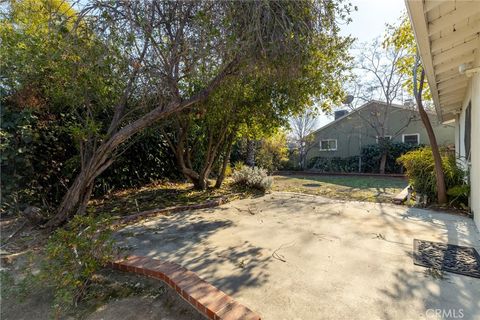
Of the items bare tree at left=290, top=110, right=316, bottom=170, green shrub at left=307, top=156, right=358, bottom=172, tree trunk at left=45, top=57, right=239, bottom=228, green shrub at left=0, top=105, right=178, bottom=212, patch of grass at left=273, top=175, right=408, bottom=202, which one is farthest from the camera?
bare tree at left=290, top=110, right=316, bottom=170

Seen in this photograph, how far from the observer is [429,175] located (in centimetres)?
665

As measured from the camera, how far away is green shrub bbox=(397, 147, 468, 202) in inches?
240

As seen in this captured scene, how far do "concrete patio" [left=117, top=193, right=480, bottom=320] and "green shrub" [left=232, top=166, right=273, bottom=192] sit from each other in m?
2.42

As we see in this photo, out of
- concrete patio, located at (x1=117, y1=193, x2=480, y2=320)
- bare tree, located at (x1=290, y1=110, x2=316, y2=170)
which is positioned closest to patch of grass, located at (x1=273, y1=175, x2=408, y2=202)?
concrete patio, located at (x1=117, y1=193, x2=480, y2=320)

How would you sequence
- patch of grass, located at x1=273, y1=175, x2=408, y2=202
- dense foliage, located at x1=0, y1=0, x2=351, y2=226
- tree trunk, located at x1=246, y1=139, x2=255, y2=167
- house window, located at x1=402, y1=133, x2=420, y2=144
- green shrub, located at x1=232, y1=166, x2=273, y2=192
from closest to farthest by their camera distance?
dense foliage, located at x1=0, y1=0, x2=351, y2=226 < patch of grass, located at x1=273, y1=175, x2=408, y2=202 < green shrub, located at x1=232, y1=166, x2=273, y2=192 < tree trunk, located at x1=246, y1=139, x2=255, y2=167 < house window, located at x1=402, y1=133, x2=420, y2=144

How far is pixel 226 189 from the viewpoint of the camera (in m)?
8.72

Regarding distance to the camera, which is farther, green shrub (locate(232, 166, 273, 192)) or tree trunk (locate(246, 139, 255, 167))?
tree trunk (locate(246, 139, 255, 167))

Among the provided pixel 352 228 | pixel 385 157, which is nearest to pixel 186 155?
pixel 352 228

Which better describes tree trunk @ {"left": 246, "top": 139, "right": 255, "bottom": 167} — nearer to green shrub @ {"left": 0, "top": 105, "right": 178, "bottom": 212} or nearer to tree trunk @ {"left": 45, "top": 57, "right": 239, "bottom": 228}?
green shrub @ {"left": 0, "top": 105, "right": 178, "bottom": 212}

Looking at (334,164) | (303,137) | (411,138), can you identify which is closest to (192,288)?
(334,164)

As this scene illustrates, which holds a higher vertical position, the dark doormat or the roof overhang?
the roof overhang

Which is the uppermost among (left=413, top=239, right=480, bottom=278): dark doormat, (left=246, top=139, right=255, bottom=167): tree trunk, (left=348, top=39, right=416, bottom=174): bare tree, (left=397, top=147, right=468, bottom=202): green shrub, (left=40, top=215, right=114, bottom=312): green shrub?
(left=348, top=39, right=416, bottom=174): bare tree

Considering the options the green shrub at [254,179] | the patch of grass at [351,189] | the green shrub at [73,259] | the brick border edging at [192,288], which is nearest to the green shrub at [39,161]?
the green shrub at [73,259]

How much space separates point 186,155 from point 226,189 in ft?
5.87
